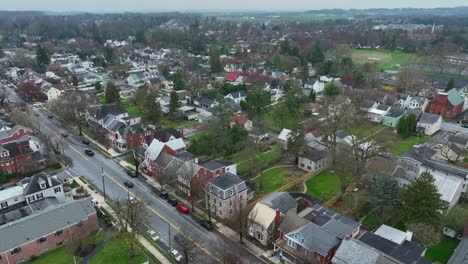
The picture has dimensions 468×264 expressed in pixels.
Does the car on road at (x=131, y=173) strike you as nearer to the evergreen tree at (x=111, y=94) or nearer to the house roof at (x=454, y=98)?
the evergreen tree at (x=111, y=94)

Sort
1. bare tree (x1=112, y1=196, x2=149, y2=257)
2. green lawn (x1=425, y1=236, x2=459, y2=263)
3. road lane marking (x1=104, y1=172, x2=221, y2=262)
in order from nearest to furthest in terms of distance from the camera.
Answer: green lawn (x1=425, y1=236, x2=459, y2=263) → bare tree (x1=112, y1=196, x2=149, y2=257) → road lane marking (x1=104, y1=172, x2=221, y2=262)

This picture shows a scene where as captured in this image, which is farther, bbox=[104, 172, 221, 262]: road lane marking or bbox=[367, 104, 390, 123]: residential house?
bbox=[367, 104, 390, 123]: residential house

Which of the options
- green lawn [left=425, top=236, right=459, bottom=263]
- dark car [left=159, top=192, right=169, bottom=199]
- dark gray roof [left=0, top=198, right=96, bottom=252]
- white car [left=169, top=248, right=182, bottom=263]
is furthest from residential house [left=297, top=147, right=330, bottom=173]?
dark gray roof [left=0, top=198, right=96, bottom=252]

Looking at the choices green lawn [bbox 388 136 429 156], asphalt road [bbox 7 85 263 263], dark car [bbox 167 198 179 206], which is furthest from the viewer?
green lawn [bbox 388 136 429 156]

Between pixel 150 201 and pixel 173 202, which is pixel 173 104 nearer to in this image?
pixel 150 201

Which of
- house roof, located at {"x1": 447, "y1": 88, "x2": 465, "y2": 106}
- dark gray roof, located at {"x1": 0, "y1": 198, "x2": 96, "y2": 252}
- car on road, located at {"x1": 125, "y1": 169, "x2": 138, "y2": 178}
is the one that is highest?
house roof, located at {"x1": 447, "y1": 88, "x2": 465, "y2": 106}

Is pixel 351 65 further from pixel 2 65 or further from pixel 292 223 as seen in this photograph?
pixel 2 65

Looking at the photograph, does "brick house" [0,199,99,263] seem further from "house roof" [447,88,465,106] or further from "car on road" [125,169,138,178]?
"house roof" [447,88,465,106]
